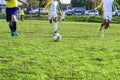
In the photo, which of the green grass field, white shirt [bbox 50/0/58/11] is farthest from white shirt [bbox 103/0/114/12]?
the green grass field

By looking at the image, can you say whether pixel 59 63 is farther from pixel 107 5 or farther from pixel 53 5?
pixel 107 5

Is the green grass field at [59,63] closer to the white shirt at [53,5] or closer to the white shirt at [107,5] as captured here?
the white shirt at [53,5]

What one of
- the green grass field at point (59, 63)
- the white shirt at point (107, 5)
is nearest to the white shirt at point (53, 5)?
the white shirt at point (107, 5)

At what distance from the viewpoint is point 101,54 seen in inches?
438

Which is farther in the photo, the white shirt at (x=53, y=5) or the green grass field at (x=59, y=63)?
the white shirt at (x=53, y=5)

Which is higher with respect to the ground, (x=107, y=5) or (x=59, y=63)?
(x=107, y=5)

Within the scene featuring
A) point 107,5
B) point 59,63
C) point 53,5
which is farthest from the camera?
point 107,5

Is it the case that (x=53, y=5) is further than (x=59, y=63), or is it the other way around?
(x=53, y=5)

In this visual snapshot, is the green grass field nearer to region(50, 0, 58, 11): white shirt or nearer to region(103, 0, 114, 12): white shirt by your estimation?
region(50, 0, 58, 11): white shirt

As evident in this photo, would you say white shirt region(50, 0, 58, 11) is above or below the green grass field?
above

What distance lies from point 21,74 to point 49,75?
0.55 meters

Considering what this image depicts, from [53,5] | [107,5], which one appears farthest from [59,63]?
[107,5]

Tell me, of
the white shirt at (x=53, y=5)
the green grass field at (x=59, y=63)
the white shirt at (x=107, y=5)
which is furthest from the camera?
the white shirt at (x=107, y=5)

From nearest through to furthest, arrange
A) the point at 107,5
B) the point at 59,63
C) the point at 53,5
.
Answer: the point at 59,63 → the point at 53,5 → the point at 107,5
